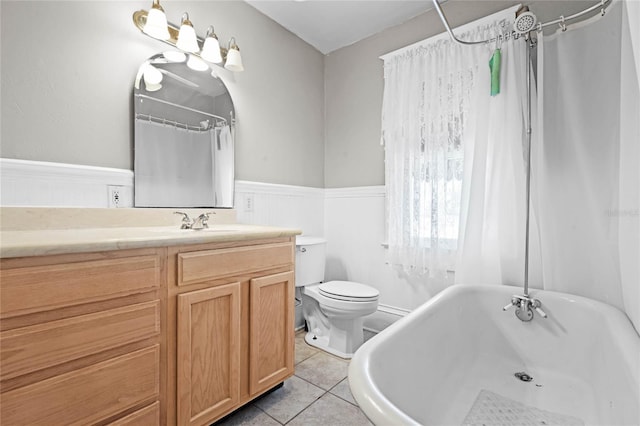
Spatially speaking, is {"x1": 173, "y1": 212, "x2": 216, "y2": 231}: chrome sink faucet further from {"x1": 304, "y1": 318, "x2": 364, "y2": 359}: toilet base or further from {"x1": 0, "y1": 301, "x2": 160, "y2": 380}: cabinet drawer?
{"x1": 304, "y1": 318, "x2": 364, "y2": 359}: toilet base

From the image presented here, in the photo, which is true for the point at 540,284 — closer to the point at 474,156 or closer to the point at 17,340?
the point at 474,156

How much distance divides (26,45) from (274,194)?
1.50m

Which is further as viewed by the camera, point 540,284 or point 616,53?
point 540,284

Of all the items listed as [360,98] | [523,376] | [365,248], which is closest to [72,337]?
[523,376]

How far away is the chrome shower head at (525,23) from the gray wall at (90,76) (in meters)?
1.62

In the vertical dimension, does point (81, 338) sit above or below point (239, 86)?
below

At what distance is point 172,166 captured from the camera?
1.74m

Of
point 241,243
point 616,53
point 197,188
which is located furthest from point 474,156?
point 197,188

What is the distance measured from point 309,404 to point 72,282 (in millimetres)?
1217

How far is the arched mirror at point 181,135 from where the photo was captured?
161 cm

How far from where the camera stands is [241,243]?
4.51 ft

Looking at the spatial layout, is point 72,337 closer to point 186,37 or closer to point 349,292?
point 349,292

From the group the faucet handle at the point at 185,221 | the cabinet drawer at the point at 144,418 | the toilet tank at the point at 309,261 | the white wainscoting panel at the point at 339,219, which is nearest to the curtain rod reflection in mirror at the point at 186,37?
the white wainscoting panel at the point at 339,219

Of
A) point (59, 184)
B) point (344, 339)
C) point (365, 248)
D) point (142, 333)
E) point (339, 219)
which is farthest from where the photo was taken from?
point (339, 219)
